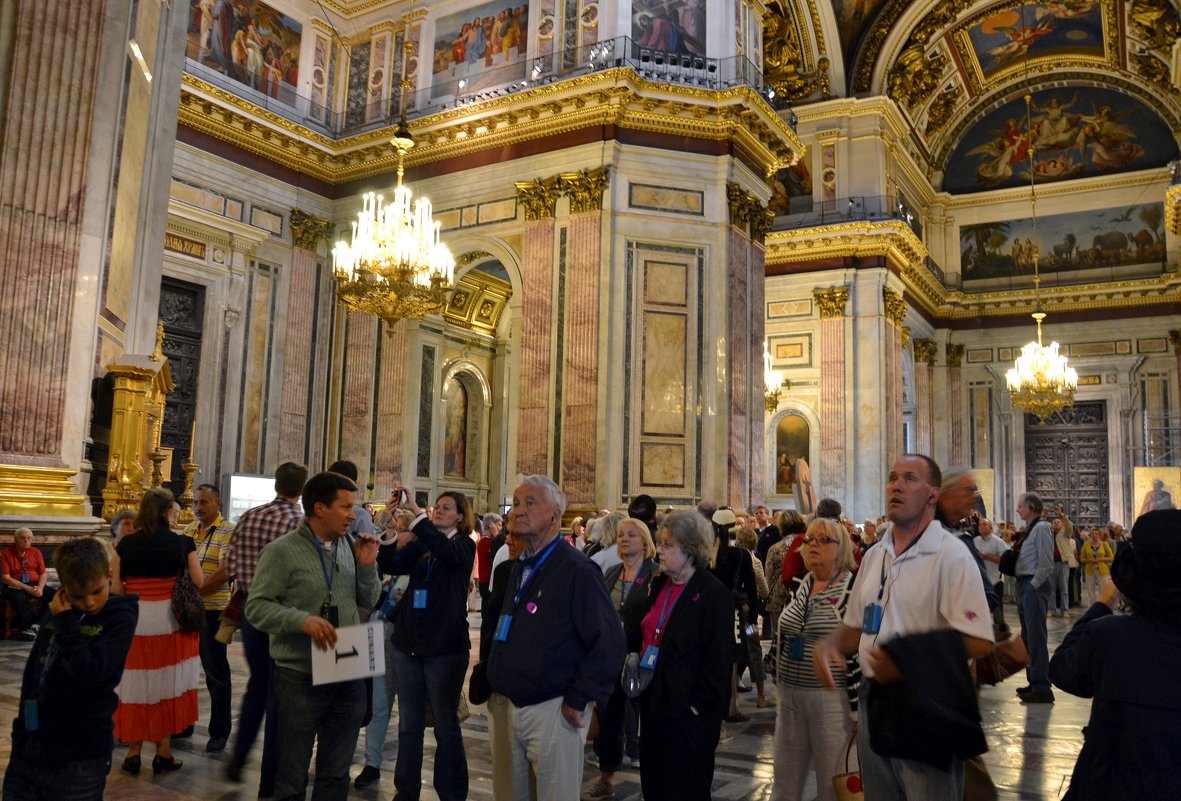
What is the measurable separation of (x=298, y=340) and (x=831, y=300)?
38.0 feet

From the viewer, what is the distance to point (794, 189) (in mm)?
22297

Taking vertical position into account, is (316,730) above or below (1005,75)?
below

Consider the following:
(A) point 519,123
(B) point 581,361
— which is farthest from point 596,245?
(A) point 519,123

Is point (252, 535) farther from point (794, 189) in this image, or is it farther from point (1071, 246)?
point (1071, 246)

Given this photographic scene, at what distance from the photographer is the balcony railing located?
14.8m

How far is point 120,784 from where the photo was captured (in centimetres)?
462

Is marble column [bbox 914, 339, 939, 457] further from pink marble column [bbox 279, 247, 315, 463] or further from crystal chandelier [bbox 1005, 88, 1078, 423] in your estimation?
pink marble column [bbox 279, 247, 315, 463]

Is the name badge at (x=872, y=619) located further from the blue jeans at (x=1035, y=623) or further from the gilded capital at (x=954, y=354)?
the gilded capital at (x=954, y=354)

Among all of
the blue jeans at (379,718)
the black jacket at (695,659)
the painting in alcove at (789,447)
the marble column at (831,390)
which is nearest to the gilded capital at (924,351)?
the marble column at (831,390)

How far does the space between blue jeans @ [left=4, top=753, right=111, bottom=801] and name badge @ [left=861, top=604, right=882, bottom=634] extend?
247 cm

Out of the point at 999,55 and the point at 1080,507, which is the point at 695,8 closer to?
the point at 999,55

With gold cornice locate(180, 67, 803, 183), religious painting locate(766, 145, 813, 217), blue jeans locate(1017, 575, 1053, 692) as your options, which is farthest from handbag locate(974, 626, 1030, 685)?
religious painting locate(766, 145, 813, 217)

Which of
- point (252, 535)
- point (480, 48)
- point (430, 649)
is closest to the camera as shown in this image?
point (430, 649)

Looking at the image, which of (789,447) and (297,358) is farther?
(789,447)
